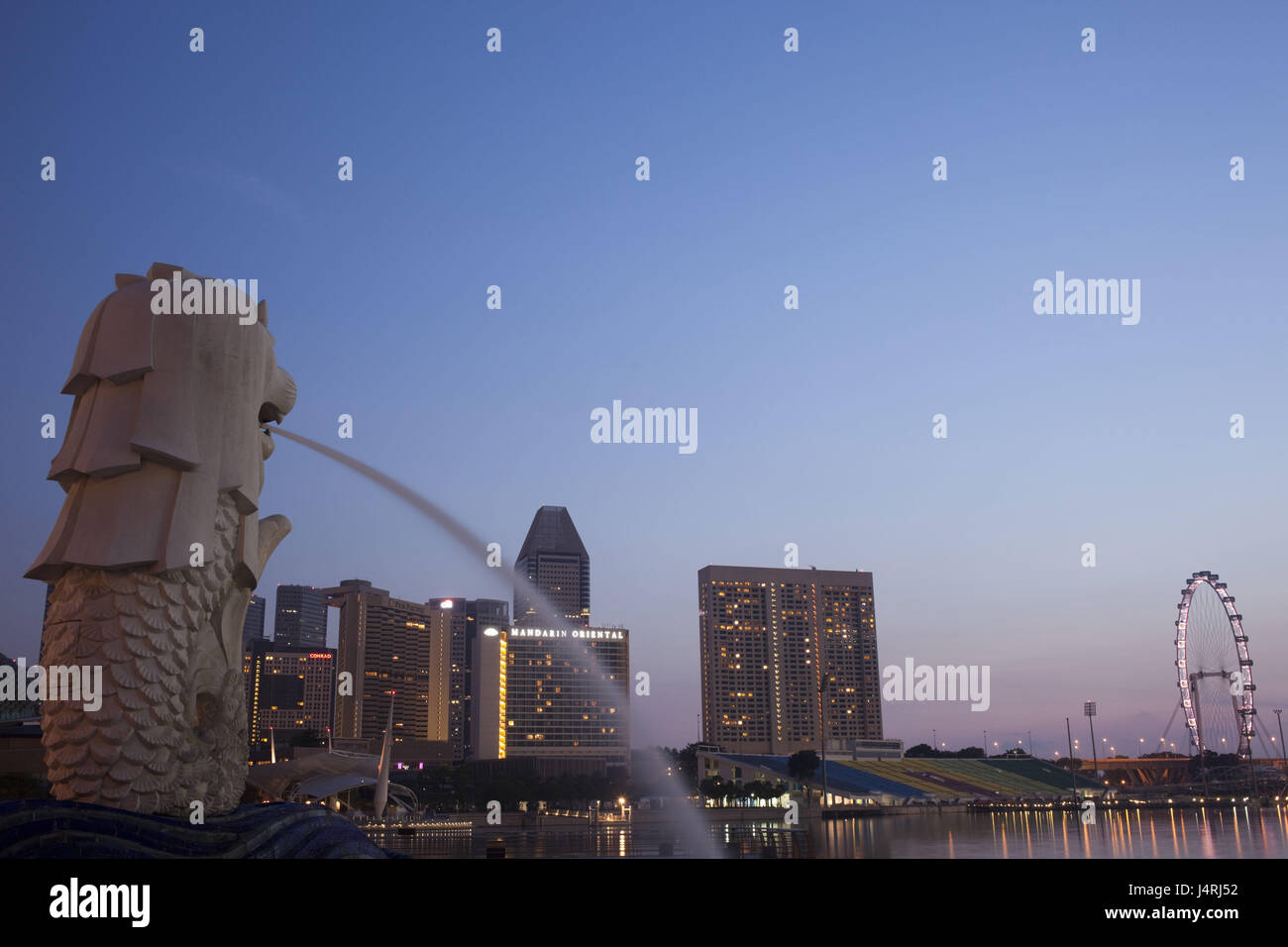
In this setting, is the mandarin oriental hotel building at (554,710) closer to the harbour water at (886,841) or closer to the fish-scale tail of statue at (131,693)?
the harbour water at (886,841)

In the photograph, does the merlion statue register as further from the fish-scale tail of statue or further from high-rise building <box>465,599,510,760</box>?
high-rise building <box>465,599,510,760</box>

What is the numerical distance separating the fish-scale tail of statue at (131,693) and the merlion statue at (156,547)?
23 millimetres

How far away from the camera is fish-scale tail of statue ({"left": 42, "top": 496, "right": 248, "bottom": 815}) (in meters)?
16.3

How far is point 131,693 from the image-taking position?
54.2 ft

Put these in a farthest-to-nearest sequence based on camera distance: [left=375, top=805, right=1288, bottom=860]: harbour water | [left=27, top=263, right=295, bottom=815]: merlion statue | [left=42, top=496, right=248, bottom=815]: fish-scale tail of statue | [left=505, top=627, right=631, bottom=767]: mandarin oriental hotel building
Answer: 1. [left=505, top=627, right=631, bottom=767]: mandarin oriental hotel building
2. [left=375, top=805, right=1288, bottom=860]: harbour water
3. [left=27, top=263, right=295, bottom=815]: merlion statue
4. [left=42, top=496, right=248, bottom=815]: fish-scale tail of statue

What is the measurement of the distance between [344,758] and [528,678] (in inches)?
3654

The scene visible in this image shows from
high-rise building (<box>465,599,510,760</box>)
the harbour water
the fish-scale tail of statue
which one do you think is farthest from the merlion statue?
high-rise building (<box>465,599,510,760</box>)

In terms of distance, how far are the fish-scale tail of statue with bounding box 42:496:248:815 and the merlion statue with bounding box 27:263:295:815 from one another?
0.02 metres

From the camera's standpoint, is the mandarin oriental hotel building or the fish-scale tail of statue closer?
the fish-scale tail of statue

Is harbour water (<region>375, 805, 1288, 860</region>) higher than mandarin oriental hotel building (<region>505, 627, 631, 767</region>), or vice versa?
mandarin oriental hotel building (<region>505, 627, 631, 767</region>)

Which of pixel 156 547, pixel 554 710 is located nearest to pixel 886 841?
pixel 156 547
